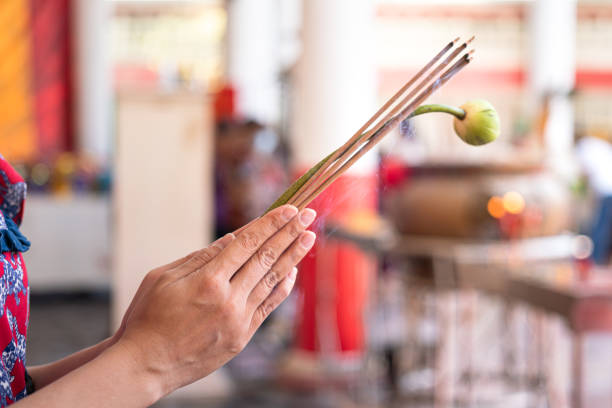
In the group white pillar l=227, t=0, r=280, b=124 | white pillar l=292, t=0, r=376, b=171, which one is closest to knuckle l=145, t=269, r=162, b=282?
white pillar l=292, t=0, r=376, b=171

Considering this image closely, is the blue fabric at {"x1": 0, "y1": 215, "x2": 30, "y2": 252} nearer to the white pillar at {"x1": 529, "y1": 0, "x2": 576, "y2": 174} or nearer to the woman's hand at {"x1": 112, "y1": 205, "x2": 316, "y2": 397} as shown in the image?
the woman's hand at {"x1": 112, "y1": 205, "x2": 316, "y2": 397}

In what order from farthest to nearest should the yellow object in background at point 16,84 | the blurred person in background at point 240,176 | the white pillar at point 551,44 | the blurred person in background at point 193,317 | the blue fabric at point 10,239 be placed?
the white pillar at point 551,44, the yellow object in background at point 16,84, the blurred person in background at point 240,176, the blue fabric at point 10,239, the blurred person in background at point 193,317

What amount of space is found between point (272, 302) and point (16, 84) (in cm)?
845

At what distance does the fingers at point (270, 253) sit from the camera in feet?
2.16

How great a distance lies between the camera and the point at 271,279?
26.8 inches

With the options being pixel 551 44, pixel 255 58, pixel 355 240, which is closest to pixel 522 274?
pixel 355 240

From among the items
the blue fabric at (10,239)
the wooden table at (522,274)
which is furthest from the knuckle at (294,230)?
the wooden table at (522,274)

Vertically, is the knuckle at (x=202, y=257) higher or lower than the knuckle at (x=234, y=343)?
higher

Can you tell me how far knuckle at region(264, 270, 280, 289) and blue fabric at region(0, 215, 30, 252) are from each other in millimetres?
284

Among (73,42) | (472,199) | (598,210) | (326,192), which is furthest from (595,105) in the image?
(326,192)

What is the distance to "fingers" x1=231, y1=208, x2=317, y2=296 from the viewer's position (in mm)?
658

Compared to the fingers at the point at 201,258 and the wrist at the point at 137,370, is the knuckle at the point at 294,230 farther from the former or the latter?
the wrist at the point at 137,370

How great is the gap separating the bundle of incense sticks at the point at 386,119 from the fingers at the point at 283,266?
0.12ft

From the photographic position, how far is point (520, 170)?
11.1 feet
